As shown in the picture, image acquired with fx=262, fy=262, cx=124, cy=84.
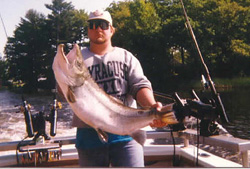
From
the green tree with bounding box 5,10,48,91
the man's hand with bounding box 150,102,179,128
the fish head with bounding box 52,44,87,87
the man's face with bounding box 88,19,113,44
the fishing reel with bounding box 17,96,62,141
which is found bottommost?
the fishing reel with bounding box 17,96,62,141

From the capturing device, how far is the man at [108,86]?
5.98ft

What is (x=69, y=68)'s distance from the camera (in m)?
1.58

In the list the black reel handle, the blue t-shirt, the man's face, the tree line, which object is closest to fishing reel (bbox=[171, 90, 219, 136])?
the blue t-shirt

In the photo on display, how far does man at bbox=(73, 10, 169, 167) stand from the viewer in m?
1.82

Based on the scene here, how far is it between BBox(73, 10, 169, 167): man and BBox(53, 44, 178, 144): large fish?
0.16 m

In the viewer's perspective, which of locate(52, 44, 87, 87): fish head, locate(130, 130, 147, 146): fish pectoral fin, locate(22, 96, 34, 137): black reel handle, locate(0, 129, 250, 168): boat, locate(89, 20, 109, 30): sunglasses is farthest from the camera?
locate(22, 96, 34, 137): black reel handle

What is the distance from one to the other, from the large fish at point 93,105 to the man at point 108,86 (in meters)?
0.16

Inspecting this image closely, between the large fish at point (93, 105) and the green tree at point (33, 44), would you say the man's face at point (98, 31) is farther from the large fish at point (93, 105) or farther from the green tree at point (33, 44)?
the green tree at point (33, 44)

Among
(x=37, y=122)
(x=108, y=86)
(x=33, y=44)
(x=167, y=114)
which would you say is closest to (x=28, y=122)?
(x=37, y=122)

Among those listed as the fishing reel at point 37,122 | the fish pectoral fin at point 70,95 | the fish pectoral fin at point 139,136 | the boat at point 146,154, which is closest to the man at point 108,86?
the fish pectoral fin at point 139,136

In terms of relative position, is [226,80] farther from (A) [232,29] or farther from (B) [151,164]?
(B) [151,164]

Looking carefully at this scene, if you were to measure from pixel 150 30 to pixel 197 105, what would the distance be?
85.4 ft

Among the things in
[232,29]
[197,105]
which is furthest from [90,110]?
[232,29]

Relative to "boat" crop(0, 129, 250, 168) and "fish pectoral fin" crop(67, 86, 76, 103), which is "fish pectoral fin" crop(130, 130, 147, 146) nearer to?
"fish pectoral fin" crop(67, 86, 76, 103)
